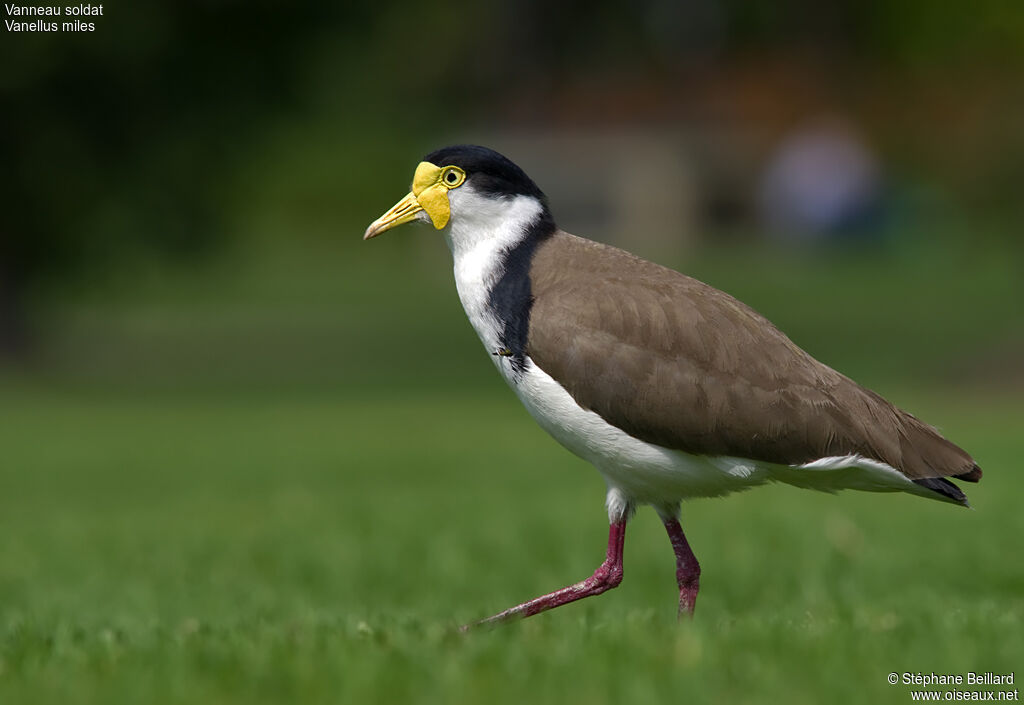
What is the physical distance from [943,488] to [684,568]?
1.29 m

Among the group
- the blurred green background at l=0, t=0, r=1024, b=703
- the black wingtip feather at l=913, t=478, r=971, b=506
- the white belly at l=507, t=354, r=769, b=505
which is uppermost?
the white belly at l=507, t=354, r=769, b=505

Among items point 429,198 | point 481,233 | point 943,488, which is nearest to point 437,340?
point 429,198

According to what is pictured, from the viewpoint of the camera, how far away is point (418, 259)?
5481cm

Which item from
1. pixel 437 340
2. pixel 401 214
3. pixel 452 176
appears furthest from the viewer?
pixel 437 340

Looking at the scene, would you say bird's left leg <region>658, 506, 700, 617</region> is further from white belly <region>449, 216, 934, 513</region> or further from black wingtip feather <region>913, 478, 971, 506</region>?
black wingtip feather <region>913, 478, 971, 506</region>

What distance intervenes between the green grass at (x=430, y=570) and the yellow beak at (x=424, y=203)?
75.6 inches

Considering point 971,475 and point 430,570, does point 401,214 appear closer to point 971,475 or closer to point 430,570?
point 971,475

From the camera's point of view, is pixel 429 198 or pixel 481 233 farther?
pixel 429 198

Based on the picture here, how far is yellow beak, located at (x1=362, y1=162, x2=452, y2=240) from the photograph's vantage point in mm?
7504

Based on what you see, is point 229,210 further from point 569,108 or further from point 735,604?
point 569,108

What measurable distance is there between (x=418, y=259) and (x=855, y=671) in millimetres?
49655

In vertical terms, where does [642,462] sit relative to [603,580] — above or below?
above

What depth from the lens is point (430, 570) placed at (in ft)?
35.3

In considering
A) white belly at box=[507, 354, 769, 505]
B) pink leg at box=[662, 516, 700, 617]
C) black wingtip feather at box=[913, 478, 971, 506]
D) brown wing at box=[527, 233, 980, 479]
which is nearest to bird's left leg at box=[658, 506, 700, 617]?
pink leg at box=[662, 516, 700, 617]
